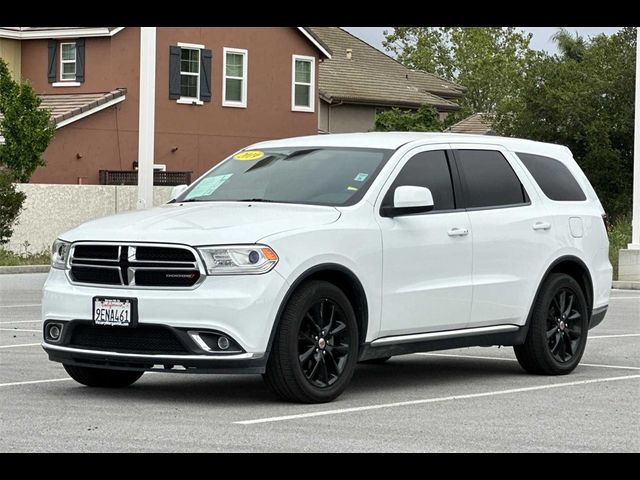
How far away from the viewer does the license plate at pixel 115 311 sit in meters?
10.2

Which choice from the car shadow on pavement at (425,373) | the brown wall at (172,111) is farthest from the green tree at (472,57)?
the car shadow on pavement at (425,373)

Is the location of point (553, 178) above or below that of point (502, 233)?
above

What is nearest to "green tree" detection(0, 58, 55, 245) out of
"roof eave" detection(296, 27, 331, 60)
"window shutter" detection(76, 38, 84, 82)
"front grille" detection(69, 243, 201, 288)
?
"window shutter" detection(76, 38, 84, 82)

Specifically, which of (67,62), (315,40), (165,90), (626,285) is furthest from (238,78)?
(626,285)

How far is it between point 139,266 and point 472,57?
94.6 metres

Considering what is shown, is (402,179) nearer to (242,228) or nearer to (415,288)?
(415,288)

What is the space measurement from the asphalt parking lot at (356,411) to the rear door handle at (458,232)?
3.71ft

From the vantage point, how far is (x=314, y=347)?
10.5 m

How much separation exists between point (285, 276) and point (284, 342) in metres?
0.42

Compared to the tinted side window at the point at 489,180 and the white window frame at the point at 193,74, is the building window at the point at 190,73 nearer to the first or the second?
the white window frame at the point at 193,74

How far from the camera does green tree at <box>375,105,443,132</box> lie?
5425cm

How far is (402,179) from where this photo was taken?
11.6 meters

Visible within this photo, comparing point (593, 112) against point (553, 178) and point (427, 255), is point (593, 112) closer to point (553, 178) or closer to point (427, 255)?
point (553, 178)
